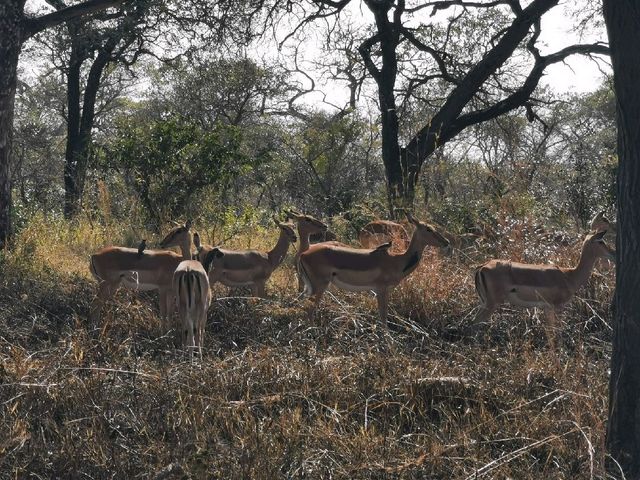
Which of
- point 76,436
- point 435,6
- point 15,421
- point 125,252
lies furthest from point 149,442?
point 435,6

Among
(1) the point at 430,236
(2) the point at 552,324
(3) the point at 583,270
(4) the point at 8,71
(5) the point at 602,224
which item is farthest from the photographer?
(4) the point at 8,71

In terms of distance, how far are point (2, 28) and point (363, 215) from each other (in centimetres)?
439

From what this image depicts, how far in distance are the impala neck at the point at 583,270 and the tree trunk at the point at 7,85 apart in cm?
555

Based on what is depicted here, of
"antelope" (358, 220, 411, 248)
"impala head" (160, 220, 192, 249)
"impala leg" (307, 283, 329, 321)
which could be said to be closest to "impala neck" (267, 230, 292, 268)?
"impala head" (160, 220, 192, 249)

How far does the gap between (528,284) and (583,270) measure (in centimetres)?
57

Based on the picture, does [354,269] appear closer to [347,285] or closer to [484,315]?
[347,285]

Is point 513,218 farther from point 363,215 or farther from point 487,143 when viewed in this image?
point 487,143

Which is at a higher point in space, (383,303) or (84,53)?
(84,53)

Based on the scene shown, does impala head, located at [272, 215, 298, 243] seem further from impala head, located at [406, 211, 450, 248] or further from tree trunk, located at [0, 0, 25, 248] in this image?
tree trunk, located at [0, 0, 25, 248]

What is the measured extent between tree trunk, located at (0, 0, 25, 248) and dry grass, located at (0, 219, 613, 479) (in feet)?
9.48

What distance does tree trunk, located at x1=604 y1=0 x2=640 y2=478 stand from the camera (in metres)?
4.54

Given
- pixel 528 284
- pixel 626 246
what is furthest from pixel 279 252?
pixel 626 246

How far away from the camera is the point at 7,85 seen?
32.3 ft

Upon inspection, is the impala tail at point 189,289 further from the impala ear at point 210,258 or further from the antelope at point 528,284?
the antelope at point 528,284
